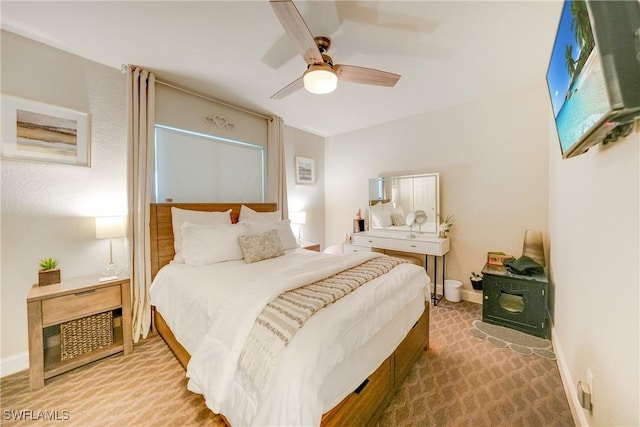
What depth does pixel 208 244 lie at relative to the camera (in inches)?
87.1

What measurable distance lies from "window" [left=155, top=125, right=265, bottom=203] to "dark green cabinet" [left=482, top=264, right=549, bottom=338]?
3077 millimetres

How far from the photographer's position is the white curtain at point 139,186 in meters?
2.25

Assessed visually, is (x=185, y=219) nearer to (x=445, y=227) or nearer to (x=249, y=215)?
(x=249, y=215)

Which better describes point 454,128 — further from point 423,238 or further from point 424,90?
point 423,238

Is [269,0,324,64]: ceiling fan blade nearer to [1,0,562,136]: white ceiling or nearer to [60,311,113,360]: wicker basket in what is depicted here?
[1,0,562,136]: white ceiling

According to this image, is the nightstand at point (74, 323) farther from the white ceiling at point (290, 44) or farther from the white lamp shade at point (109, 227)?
the white ceiling at point (290, 44)

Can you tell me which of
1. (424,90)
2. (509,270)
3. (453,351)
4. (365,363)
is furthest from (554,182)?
(365,363)

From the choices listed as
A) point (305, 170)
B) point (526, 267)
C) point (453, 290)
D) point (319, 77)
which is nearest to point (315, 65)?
point (319, 77)

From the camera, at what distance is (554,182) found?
230 centimetres

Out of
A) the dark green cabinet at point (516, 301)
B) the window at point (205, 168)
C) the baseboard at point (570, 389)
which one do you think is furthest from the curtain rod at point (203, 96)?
the baseboard at point (570, 389)

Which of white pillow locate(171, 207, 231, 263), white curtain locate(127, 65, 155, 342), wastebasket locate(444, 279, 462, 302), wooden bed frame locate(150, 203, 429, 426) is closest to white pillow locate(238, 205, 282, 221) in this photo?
wooden bed frame locate(150, 203, 429, 426)

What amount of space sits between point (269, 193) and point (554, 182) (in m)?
3.31

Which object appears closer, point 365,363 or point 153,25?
point 365,363

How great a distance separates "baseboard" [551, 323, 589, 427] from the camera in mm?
1293
